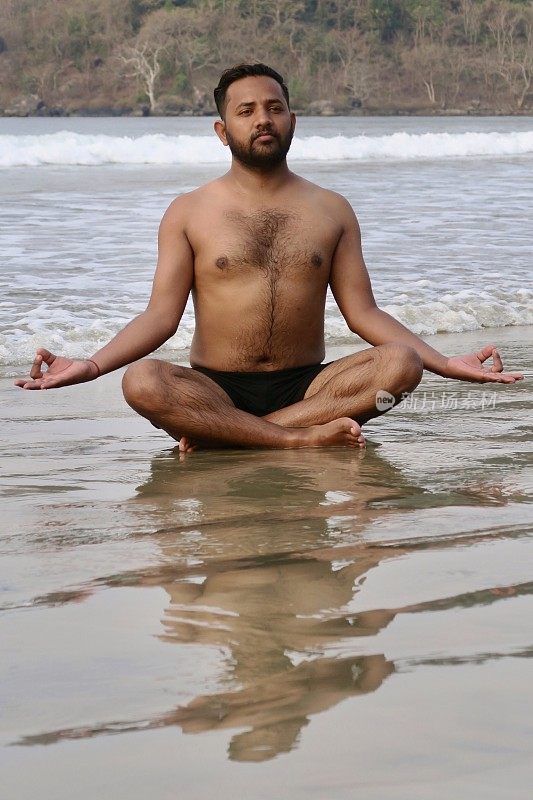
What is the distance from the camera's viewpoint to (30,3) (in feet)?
297

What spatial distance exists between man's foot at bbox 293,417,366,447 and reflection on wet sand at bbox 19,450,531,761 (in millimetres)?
49

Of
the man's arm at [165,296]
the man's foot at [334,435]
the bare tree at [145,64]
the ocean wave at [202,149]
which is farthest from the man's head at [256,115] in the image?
the bare tree at [145,64]

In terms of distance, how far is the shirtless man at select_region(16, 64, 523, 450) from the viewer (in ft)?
12.9

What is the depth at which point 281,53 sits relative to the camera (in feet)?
281

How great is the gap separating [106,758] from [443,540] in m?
1.25

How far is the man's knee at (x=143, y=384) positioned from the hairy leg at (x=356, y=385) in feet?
1.44

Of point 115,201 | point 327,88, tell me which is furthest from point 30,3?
point 115,201

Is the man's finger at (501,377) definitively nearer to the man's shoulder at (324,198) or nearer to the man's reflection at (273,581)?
the man's reflection at (273,581)

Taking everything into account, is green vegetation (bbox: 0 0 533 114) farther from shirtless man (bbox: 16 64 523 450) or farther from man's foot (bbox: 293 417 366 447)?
man's foot (bbox: 293 417 366 447)

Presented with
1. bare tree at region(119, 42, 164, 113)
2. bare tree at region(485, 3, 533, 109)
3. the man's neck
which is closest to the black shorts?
the man's neck

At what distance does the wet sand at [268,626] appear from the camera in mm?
1641

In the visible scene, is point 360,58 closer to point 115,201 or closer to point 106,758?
point 115,201

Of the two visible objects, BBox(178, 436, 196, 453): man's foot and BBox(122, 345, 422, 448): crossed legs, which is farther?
BBox(178, 436, 196, 453): man's foot

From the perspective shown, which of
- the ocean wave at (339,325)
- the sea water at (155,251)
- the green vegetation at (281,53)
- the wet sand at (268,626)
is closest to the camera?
the wet sand at (268,626)
